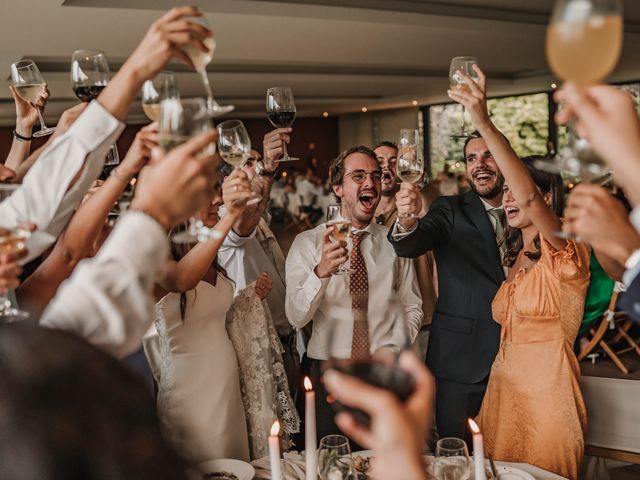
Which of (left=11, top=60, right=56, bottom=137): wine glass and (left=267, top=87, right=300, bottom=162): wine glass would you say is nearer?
(left=11, top=60, right=56, bottom=137): wine glass

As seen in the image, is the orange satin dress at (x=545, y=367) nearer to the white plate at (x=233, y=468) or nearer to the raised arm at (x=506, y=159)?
the raised arm at (x=506, y=159)

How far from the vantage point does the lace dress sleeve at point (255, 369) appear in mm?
2617

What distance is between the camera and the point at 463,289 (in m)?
2.83

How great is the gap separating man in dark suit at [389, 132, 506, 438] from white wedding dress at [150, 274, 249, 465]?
2.70ft

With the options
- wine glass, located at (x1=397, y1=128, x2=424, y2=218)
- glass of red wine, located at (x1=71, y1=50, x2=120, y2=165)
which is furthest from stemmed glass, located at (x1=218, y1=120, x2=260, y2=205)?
wine glass, located at (x1=397, y1=128, x2=424, y2=218)

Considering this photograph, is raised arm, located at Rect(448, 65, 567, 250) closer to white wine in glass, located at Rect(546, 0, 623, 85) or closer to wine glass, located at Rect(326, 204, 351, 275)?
wine glass, located at Rect(326, 204, 351, 275)

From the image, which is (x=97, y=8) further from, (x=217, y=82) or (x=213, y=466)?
(x=217, y=82)

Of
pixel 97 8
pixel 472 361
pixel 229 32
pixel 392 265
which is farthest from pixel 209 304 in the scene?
pixel 229 32

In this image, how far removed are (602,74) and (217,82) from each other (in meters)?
9.87

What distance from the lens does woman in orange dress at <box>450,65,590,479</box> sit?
2395 mm

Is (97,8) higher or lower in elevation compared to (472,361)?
higher

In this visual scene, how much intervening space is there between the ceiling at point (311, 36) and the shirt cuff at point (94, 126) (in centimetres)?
413

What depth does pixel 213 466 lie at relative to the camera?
1827 mm

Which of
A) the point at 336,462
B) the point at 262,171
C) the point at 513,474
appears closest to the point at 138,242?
the point at 336,462
